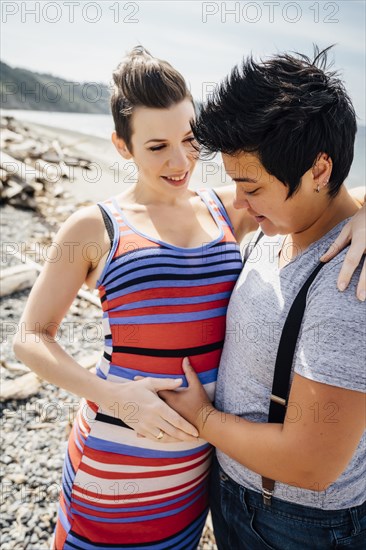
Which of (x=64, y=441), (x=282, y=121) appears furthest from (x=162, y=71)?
(x=64, y=441)

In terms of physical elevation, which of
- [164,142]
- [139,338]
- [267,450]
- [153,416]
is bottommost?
[153,416]

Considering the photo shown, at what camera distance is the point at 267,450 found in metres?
1.62

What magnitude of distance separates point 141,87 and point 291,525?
190 cm

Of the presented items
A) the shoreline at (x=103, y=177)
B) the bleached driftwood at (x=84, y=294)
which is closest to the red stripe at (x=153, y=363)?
the bleached driftwood at (x=84, y=294)

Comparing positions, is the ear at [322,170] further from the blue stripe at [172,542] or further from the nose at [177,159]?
the blue stripe at [172,542]

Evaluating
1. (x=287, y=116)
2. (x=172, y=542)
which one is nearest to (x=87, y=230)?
(x=287, y=116)

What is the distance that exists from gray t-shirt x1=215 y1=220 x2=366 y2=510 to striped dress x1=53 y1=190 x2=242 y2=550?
5.3 inches

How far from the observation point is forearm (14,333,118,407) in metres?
1.99

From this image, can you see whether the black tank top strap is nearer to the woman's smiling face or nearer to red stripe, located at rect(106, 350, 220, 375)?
the woman's smiling face

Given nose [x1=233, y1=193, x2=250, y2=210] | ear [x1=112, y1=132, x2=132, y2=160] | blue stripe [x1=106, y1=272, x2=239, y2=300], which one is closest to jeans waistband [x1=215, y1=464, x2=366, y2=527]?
blue stripe [x1=106, y1=272, x2=239, y2=300]

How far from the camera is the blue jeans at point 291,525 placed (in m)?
1.74

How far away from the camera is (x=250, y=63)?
1648 millimetres

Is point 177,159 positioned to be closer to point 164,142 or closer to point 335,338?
point 164,142

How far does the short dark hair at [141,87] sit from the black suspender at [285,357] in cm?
108
